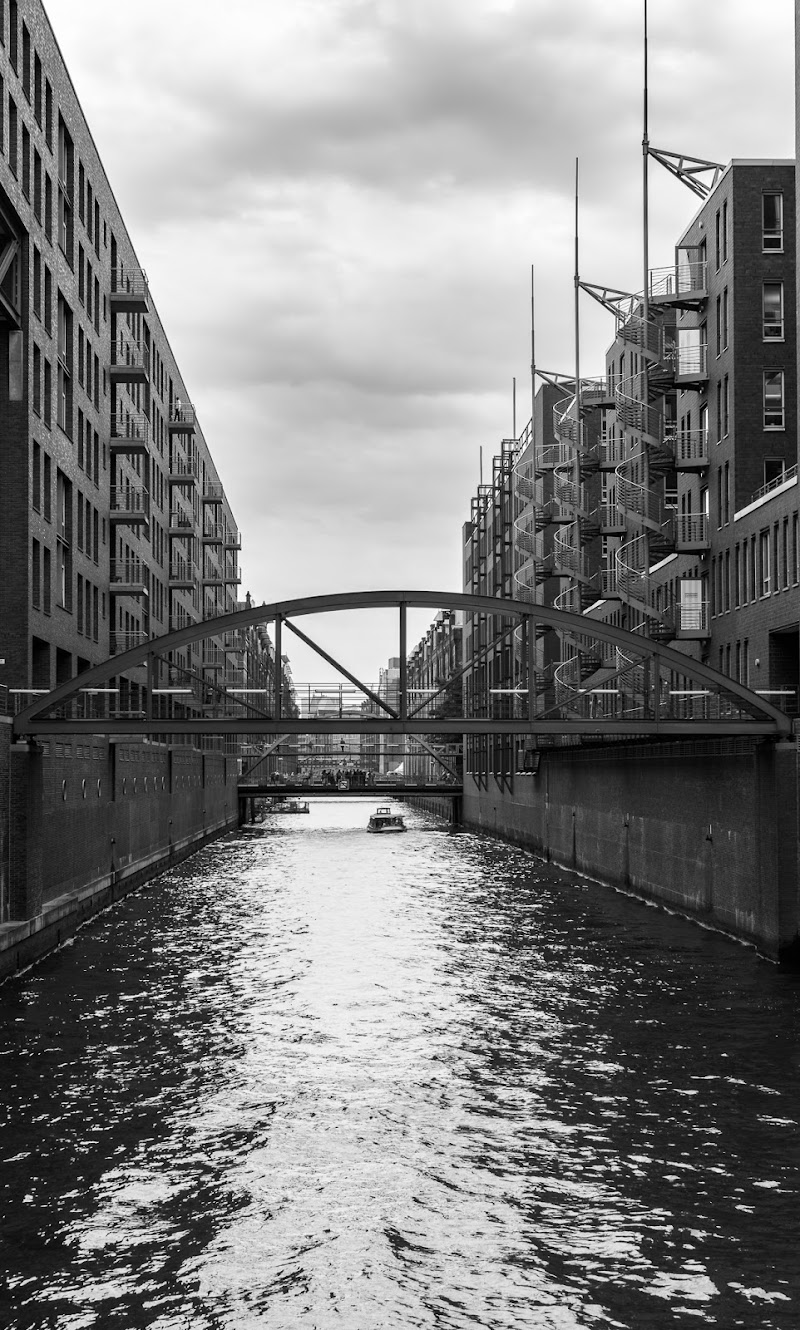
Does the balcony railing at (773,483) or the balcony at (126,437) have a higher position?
the balcony at (126,437)

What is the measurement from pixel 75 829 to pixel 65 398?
13.2 m

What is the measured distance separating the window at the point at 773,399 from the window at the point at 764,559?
5437mm

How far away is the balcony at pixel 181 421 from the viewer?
255 feet

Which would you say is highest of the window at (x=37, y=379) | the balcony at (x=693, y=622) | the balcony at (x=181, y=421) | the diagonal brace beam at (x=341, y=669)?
the balcony at (x=181, y=421)

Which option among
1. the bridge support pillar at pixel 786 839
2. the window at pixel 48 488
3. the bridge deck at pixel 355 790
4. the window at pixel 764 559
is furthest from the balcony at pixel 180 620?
the bridge support pillar at pixel 786 839

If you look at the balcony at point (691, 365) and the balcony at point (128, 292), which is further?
the balcony at point (128, 292)

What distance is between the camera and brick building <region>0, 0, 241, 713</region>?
1452 inches

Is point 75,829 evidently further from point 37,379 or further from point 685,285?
point 685,285

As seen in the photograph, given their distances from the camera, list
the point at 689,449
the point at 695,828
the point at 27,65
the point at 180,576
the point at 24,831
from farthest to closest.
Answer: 1. the point at 180,576
2. the point at 689,449
3. the point at 27,65
4. the point at 695,828
5. the point at 24,831

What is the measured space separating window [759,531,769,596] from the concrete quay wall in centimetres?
510

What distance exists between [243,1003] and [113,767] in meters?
21.2

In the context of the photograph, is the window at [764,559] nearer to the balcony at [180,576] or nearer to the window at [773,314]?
the window at [773,314]

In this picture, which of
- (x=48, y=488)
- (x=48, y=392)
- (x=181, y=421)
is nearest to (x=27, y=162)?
(x=48, y=392)

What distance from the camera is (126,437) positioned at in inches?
2146
